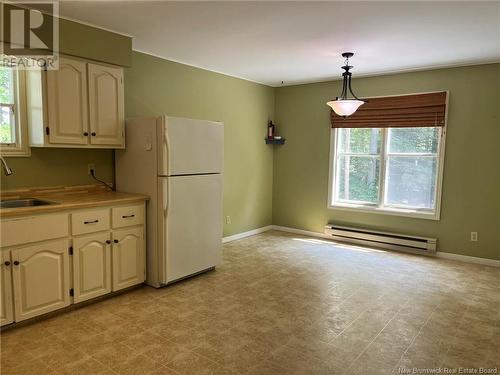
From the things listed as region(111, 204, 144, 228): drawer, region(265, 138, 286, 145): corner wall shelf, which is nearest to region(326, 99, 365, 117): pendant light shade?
region(265, 138, 286, 145): corner wall shelf

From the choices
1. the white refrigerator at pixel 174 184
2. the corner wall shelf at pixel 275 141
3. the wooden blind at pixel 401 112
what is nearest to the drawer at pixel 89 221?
the white refrigerator at pixel 174 184

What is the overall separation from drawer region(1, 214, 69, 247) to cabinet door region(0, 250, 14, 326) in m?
0.11

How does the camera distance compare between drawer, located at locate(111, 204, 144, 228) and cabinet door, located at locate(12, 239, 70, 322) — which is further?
drawer, located at locate(111, 204, 144, 228)

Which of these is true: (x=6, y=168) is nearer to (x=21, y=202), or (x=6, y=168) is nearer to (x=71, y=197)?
(x=21, y=202)

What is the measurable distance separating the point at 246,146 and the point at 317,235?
1.76 m

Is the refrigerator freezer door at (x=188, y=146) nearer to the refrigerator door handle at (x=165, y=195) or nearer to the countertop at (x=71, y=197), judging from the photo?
the refrigerator door handle at (x=165, y=195)

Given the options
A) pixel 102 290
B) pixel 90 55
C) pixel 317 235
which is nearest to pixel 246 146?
pixel 317 235

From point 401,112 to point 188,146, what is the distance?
292 cm

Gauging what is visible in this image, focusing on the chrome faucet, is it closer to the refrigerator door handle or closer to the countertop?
the countertop

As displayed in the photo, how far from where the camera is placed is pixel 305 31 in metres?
3.16

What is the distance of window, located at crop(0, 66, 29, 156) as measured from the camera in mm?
2968

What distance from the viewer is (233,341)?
98.1 inches

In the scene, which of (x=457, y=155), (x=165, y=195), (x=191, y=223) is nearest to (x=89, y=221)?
(x=165, y=195)

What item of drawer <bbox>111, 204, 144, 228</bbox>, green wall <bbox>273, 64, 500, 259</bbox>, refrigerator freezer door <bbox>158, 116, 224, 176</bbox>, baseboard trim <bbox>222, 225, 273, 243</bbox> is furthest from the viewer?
Answer: baseboard trim <bbox>222, 225, 273, 243</bbox>
